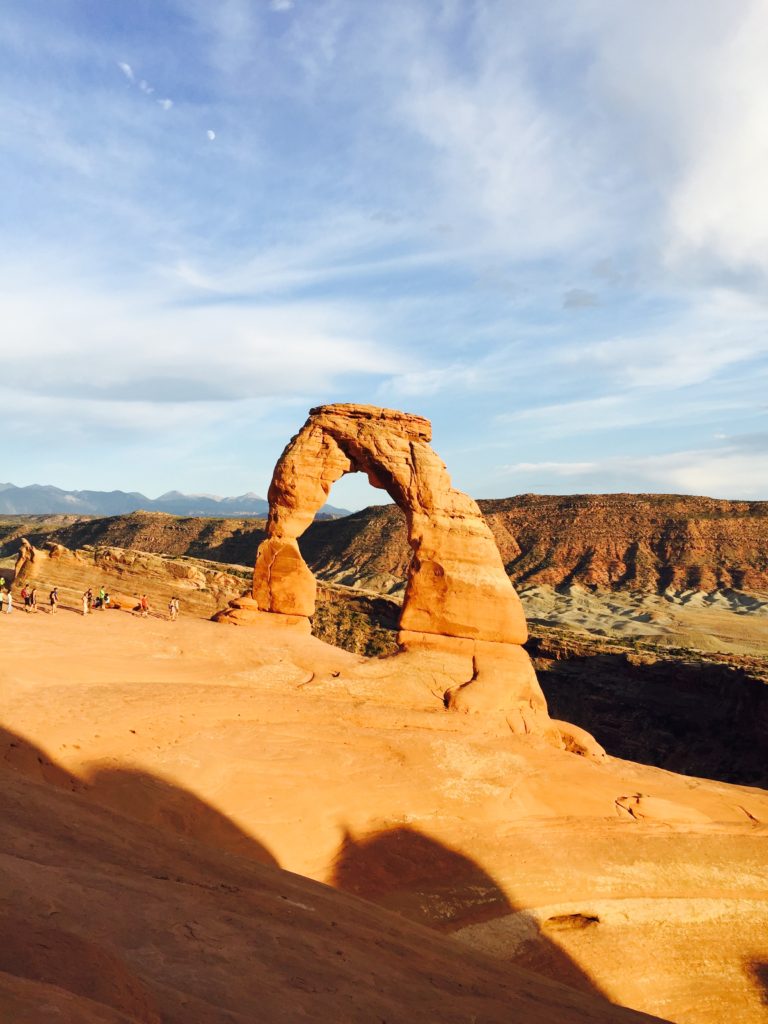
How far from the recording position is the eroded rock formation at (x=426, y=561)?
1869 centimetres

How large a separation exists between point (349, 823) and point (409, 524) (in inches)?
409

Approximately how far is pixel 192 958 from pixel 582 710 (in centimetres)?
3658

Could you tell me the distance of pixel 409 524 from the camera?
2130 centimetres

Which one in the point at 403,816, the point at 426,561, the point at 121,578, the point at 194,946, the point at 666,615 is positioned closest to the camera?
the point at 194,946

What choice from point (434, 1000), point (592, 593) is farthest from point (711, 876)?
point (592, 593)

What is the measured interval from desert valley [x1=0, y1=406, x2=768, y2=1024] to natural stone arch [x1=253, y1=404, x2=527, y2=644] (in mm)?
71

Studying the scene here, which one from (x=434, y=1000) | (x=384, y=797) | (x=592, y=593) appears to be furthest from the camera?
(x=592, y=593)

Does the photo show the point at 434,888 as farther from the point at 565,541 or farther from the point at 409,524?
the point at 565,541

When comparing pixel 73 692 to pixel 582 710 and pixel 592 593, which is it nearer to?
pixel 582 710

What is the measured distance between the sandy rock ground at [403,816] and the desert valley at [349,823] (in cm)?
5

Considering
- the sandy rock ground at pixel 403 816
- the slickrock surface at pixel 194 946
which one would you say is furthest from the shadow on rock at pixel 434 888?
the slickrock surface at pixel 194 946

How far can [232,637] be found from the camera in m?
18.5

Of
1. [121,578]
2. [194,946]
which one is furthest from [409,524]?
[121,578]

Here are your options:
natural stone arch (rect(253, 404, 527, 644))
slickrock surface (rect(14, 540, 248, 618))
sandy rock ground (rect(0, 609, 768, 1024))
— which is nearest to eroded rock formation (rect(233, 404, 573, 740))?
natural stone arch (rect(253, 404, 527, 644))
